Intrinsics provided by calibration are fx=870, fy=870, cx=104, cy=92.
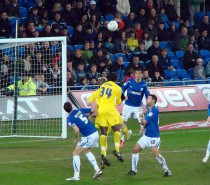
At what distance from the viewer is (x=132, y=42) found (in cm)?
3338

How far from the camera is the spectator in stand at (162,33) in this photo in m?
34.9

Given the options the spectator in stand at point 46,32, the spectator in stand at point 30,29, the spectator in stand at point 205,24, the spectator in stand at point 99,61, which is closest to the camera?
the spectator in stand at point 46,32

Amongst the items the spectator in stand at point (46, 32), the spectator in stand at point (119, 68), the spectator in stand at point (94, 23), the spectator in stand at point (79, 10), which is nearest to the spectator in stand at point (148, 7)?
the spectator in stand at point (94, 23)

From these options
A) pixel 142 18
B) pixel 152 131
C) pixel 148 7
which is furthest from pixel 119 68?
pixel 152 131

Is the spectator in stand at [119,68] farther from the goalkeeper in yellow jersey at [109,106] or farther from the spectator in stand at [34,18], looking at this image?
the goalkeeper in yellow jersey at [109,106]

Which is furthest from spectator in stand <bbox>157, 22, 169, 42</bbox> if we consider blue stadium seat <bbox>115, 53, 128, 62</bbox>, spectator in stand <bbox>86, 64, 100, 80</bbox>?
spectator in stand <bbox>86, 64, 100, 80</bbox>

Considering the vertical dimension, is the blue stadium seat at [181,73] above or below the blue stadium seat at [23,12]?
below

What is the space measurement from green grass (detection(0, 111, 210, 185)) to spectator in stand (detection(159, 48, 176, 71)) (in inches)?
285

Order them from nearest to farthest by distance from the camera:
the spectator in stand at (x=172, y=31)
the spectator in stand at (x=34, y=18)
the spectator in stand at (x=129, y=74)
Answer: the spectator in stand at (x=129, y=74) → the spectator in stand at (x=34, y=18) → the spectator in stand at (x=172, y=31)

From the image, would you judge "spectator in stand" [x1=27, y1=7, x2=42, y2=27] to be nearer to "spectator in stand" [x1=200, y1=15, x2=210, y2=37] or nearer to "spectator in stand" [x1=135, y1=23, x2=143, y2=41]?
"spectator in stand" [x1=135, y1=23, x2=143, y2=41]

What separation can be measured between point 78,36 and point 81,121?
555 inches

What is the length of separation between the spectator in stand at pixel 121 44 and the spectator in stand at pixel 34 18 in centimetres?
311

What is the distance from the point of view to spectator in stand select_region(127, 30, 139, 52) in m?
33.3

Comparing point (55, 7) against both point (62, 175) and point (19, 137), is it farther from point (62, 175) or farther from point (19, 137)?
point (62, 175)
